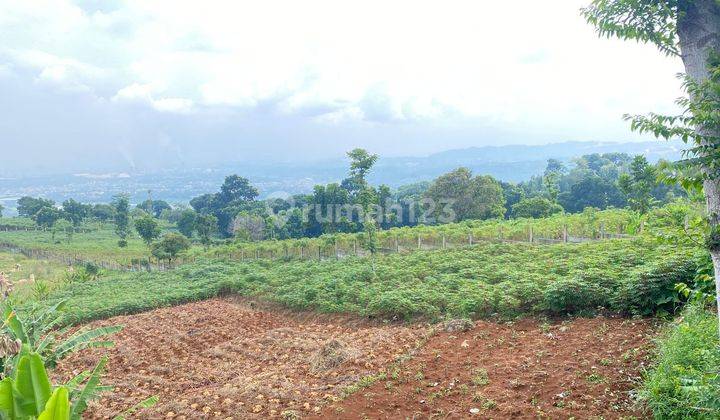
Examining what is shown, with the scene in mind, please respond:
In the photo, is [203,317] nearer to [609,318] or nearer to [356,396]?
[356,396]

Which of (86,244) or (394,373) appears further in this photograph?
(86,244)

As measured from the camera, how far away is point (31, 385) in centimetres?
286

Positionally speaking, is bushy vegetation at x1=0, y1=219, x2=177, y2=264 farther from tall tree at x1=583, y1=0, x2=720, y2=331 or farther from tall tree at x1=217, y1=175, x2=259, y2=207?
tall tree at x1=583, y1=0, x2=720, y2=331

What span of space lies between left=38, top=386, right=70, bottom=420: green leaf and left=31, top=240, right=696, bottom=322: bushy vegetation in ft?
24.0

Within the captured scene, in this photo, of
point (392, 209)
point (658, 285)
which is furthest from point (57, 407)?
point (392, 209)

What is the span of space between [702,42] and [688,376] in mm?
2845

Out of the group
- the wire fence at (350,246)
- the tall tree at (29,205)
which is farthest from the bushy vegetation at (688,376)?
the tall tree at (29,205)

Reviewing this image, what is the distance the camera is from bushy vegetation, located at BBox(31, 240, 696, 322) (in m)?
7.59

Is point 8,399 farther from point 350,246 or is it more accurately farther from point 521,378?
point 350,246

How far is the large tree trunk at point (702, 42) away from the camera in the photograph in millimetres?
3627

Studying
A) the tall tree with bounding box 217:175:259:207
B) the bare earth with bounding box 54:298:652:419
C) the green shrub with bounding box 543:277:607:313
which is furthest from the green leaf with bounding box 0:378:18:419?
the tall tree with bounding box 217:175:259:207

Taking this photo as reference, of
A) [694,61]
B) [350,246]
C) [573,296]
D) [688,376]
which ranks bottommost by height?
[350,246]

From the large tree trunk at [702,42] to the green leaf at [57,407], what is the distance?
4485mm

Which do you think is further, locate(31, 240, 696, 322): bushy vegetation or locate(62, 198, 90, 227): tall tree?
locate(62, 198, 90, 227): tall tree
